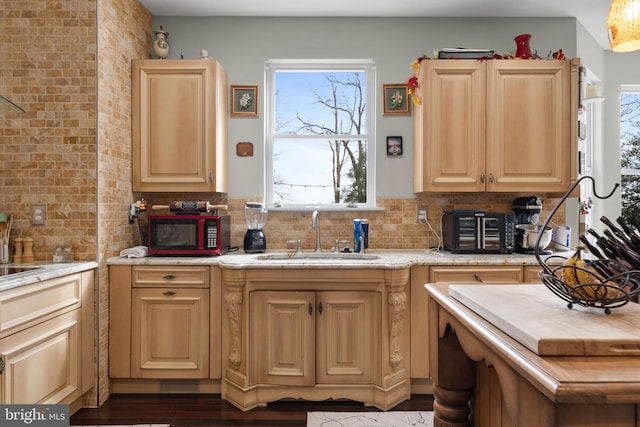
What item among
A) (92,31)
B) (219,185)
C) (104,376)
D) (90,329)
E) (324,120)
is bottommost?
(104,376)

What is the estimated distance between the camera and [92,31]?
2.77 metres

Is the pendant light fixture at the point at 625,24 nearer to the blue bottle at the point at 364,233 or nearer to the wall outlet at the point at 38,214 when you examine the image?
the blue bottle at the point at 364,233

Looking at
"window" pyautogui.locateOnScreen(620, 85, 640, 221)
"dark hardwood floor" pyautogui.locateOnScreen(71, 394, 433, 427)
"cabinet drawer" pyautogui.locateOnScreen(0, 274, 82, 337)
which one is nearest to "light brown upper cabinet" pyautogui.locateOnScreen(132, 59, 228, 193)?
"cabinet drawer" pyautogui.locateOnScreen(0, 274, 82, 337)

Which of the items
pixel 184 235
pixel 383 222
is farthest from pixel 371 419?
pixel 184 235

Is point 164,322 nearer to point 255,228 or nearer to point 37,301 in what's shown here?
point 37,301

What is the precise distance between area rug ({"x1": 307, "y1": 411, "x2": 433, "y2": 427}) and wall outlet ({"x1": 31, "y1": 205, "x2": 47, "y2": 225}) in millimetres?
2057

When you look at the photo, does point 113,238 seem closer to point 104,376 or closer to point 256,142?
point 104,376

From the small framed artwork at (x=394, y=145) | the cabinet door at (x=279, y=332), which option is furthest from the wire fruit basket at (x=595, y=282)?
the small framed artwork at (x=394, y=145)

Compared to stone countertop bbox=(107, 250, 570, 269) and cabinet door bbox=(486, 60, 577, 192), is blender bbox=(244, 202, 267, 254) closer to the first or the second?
stone countertop bbox=(107, 250, 570, 269)

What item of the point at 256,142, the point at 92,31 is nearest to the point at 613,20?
the point at 256,142

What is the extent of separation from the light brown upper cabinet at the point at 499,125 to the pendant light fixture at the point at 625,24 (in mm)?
1398

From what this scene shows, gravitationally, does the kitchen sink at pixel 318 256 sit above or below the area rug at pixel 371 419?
above

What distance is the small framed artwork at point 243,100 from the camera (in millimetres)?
3584

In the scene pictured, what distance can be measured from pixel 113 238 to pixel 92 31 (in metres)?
1.34
